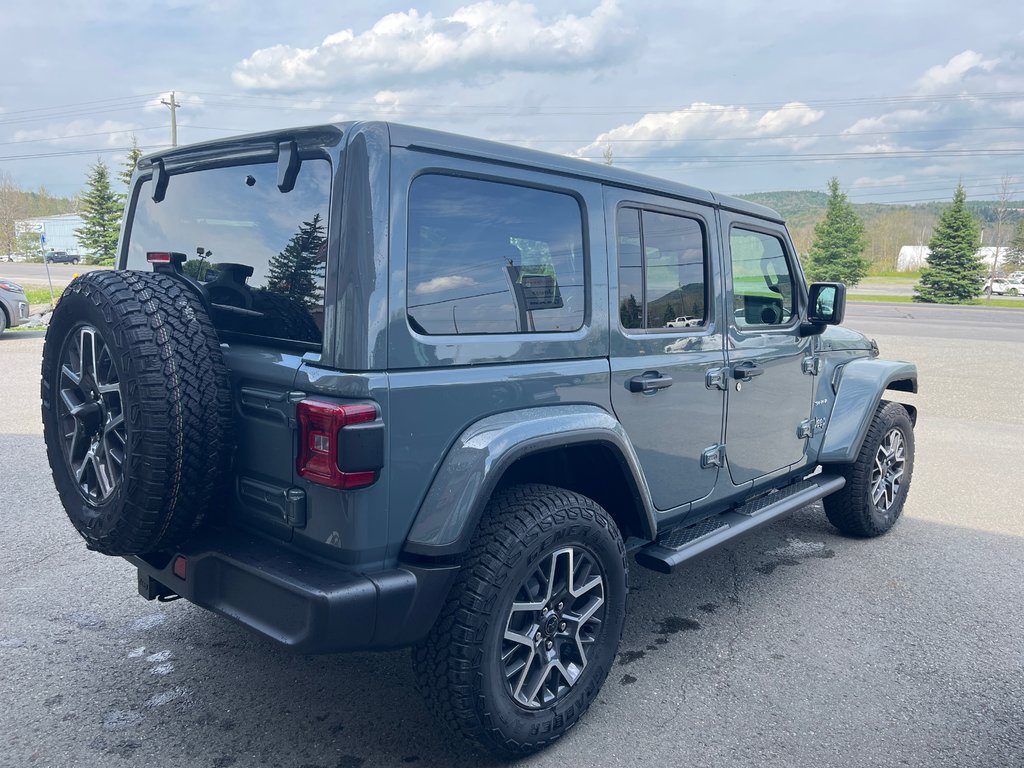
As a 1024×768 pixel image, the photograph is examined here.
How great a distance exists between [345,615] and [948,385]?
10830mm

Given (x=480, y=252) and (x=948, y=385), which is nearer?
(x=480, y=252)

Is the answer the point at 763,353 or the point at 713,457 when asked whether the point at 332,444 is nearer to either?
the point at 713,457

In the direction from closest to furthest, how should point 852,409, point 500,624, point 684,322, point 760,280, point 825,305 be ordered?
point 500,624 < point 684,322 < point 760,280 < point 825,305 < point 852,409

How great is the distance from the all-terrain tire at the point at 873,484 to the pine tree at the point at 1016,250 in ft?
206

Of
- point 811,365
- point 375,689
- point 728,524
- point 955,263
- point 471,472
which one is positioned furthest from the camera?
point 955,263

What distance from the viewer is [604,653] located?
287cm

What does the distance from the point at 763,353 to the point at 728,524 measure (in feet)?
2.79

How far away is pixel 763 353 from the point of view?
378 centimetres

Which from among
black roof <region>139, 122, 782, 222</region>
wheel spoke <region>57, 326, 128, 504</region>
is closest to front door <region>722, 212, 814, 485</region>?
black roof <region>139, 122, 782, 222</region>

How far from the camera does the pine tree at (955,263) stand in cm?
4044

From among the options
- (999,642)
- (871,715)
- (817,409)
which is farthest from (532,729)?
(817,409)

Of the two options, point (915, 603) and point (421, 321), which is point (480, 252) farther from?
point (915, 603)

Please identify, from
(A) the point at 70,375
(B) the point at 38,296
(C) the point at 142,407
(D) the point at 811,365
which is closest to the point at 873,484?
(D) the point at 811,365

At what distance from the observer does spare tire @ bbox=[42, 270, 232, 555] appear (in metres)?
2.25
